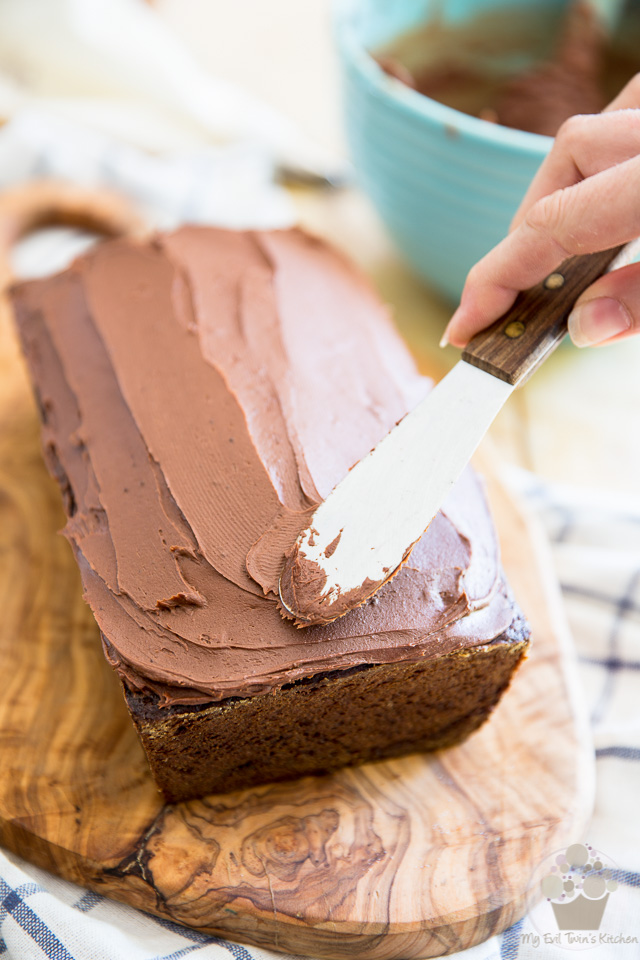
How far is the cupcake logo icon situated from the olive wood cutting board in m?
0.04

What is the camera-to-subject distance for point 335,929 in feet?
4.90

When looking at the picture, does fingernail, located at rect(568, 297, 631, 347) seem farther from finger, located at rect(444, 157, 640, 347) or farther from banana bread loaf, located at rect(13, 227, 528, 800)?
banana bread loaf, located at rect(13, 227, 528, 800)

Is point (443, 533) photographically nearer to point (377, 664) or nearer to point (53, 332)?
point (377, 664)

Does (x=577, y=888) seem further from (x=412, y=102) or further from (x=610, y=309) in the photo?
(x=412, y=102)

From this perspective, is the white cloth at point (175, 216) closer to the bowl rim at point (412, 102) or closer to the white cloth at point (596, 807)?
the white cloth at point (596, 807)

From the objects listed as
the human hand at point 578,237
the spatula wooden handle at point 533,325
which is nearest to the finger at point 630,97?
the human hand at point 578,237

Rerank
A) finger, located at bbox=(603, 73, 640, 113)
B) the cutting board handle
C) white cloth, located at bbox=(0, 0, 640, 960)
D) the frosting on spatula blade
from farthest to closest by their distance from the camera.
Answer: the cutting board handle → finger, located at bbox=(603, 73, 640, 113) → white cloth, located at bbox=(0, 0, 640, 960) → the frosting on spatula blade

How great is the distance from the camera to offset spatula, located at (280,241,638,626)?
1.41m

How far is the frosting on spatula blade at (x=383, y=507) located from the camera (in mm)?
1407

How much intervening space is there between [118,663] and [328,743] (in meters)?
0.48

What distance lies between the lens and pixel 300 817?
5.42ft

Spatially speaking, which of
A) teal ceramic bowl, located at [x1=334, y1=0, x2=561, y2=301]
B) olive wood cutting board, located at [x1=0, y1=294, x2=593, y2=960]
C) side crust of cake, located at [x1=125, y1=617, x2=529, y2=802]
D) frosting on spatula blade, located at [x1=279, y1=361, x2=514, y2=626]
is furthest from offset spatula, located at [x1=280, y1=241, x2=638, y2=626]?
teal ceramic bowl, located at [x1=334, y1=0, x2=561, y2=301]

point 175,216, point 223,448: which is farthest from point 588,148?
point 175,216

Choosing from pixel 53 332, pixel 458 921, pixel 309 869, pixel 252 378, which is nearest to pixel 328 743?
pixel 309 869
